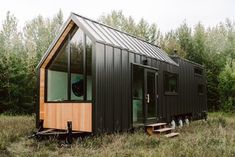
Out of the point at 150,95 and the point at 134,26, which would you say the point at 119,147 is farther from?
the point at 134,26

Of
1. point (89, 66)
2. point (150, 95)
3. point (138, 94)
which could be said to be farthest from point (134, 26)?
point (89, 66)

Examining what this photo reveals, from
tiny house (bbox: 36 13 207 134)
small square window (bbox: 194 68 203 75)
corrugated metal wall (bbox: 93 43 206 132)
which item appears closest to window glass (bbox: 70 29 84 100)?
tiny house (bbox: 36 13 207 134)

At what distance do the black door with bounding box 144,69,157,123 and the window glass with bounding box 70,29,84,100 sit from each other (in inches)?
116

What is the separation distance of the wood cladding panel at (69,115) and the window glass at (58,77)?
1.08ft

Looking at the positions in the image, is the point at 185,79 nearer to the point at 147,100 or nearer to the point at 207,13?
the point at 147,100

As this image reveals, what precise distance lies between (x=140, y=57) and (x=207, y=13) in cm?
5191

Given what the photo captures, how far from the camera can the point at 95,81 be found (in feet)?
33.2

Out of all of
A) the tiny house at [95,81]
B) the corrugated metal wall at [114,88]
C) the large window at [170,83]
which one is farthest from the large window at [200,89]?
the tiny house at [95,81]

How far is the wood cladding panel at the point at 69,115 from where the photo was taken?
1031 centimetres

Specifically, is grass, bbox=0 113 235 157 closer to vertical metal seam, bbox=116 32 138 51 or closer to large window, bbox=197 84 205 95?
vertical metal seam, bbox=116 32 138 51

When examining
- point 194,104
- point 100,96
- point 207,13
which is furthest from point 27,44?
point 207,13

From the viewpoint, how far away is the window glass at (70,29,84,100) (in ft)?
35.9

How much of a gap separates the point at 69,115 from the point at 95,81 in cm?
163

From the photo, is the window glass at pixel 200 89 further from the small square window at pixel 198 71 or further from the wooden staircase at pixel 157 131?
the wooden staircase at pixel 157 131
